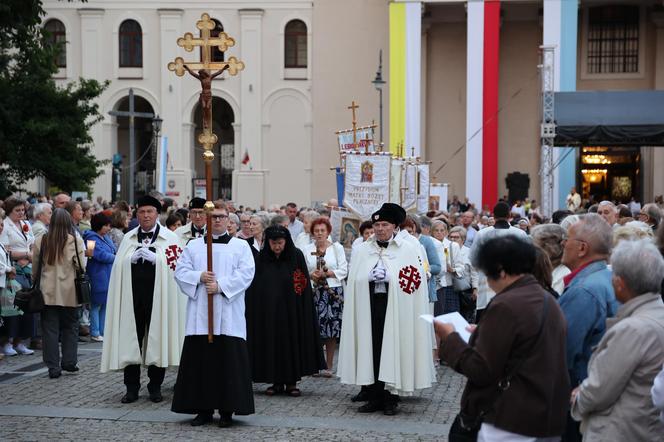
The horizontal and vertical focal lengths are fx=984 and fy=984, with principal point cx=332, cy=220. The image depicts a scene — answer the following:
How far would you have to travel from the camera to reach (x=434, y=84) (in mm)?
41812

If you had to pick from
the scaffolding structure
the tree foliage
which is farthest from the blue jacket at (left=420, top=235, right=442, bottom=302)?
the tree foliage

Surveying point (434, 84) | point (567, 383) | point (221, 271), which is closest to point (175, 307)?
point (221, 271)

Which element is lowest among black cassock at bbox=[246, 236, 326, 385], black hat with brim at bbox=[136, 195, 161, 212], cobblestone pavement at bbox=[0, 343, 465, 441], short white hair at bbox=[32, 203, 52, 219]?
cobblestone pavement at bbox=[0, 343, 465, 441]

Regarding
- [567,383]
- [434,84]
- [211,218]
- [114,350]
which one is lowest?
[114,350]

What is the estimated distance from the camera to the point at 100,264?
13758mm

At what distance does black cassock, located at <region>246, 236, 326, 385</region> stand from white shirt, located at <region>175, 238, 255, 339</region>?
1.47m

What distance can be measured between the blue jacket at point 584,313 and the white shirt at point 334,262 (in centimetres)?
580

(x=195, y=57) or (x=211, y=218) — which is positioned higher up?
(x=195, y=57)

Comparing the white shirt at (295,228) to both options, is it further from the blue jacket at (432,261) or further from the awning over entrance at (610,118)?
the awning over entrance at (610,118)

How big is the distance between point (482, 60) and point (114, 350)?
30.0 metres

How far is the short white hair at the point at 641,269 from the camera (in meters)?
4.82

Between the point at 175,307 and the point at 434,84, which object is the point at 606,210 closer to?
the point at 175,307

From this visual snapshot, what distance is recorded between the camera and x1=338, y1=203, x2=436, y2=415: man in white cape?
9414mm

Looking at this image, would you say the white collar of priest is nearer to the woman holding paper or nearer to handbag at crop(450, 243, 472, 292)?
the woman holding paper
